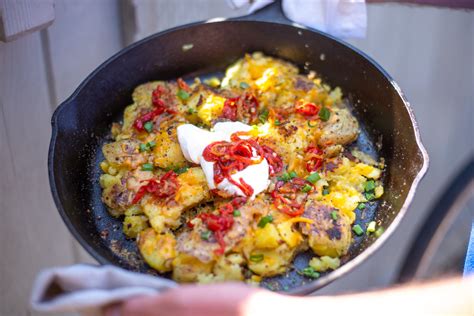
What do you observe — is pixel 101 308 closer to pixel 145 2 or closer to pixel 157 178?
pixel 157 178

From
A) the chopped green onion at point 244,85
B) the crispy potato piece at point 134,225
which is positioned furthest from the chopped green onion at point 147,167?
the chopped green onion at point 244,85

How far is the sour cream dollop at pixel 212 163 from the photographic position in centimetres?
217

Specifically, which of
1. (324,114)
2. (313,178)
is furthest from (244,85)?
(313,178)

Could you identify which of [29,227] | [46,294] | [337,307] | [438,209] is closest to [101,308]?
[46,294]

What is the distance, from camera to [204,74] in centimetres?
291

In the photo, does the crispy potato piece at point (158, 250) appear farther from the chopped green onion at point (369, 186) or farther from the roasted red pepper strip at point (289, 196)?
the chopped green onion at point (369, 186)

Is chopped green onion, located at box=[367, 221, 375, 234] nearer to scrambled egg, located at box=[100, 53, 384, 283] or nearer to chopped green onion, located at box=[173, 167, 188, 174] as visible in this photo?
scrambled egg, located at box=[100, 53, 384, 283]

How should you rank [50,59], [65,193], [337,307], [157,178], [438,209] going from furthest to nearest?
[438,209] < [50,59] < [157,178] < [65,193] < [337,307]

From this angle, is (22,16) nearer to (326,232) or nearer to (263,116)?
(263,116)

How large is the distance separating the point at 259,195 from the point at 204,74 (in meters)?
0.98

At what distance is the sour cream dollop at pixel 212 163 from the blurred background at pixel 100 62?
0.91 metres

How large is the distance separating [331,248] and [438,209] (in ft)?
9.01

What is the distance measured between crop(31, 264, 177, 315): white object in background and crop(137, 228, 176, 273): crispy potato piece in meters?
0.39

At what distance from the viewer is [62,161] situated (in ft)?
7.32
